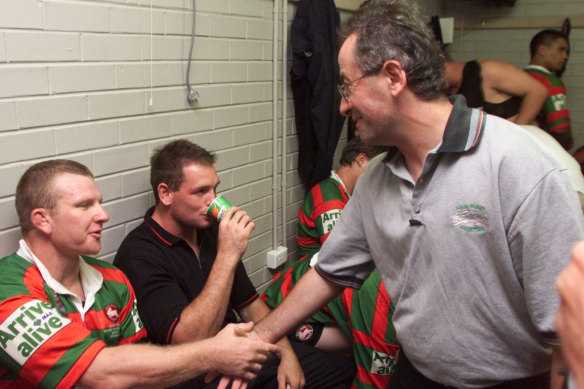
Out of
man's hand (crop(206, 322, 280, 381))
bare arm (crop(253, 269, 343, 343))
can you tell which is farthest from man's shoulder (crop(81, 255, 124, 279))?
bare arm (crop(253, 269, 343, 343))

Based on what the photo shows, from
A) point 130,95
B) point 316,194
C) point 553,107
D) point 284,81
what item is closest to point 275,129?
point 284,81

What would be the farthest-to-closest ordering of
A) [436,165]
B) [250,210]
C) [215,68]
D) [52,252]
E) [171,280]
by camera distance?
1. [250,210]
2. [215,68]
3. [171,280]
4. [52,252]
5. [436,165]

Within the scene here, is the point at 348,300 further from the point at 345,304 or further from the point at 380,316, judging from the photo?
the point at 380,316

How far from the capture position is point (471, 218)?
129cm

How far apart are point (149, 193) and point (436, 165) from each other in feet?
4.55

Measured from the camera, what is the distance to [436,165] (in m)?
1.37

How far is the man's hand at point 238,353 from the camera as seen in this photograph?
5.53 ft

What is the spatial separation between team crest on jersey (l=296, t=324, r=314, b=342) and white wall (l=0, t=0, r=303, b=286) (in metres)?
0.60

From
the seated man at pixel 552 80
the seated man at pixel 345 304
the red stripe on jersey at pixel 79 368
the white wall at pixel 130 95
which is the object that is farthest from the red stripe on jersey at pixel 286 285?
the seated man at pixel 552 80

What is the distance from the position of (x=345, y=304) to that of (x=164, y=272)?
0.80m

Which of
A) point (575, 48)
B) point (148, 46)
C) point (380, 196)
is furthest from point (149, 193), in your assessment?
point (575, 48)

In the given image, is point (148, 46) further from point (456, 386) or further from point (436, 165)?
point (456, 386)

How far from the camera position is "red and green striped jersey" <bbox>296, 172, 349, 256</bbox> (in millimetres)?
2951

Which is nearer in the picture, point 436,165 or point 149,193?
point 436,165
